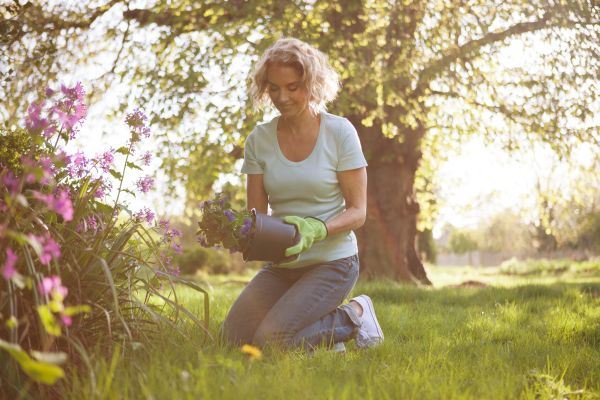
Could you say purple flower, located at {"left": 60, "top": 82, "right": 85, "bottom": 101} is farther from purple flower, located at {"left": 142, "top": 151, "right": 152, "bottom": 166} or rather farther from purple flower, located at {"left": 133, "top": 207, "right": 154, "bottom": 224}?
purple flower, located at {"left": 133, "top": 207, "right": 154, "bottom": 224}

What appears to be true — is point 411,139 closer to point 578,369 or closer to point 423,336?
point 423,336

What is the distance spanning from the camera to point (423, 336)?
3.67 m

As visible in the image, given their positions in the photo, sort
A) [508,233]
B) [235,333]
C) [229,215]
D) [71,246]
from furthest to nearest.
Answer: [508,233], [235,333], [229,215], [71,246]

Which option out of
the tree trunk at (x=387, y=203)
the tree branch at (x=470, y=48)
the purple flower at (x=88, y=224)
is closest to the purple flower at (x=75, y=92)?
the purple flower at (x=88, y=224)

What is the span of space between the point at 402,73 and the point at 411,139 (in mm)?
2019

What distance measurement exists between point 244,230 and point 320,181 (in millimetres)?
704

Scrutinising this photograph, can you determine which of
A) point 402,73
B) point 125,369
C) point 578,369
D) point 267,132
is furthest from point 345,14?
point 125,369

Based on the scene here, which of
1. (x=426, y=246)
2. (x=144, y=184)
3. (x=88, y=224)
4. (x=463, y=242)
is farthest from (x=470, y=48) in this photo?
(x=463, y=242)

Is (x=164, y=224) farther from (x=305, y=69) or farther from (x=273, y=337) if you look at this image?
(x=305, y=69)

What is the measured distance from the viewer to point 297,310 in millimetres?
3225

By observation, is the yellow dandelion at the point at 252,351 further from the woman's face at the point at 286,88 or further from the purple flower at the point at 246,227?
the woman's face at the point at 286,88

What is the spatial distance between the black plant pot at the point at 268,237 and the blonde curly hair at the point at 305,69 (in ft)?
2.86

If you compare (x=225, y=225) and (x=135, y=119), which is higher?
(x=135, y=119)

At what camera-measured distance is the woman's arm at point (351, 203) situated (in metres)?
3.36
